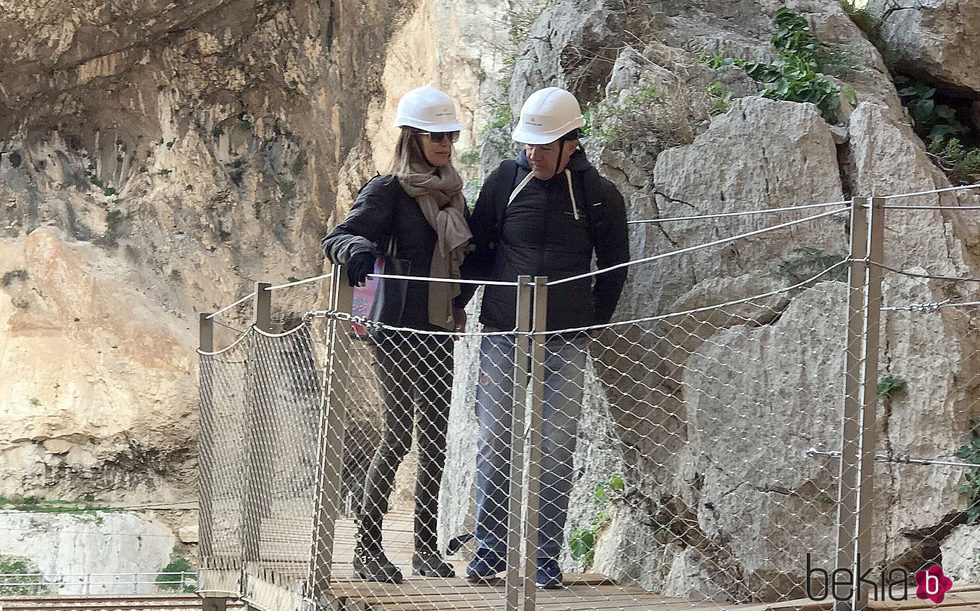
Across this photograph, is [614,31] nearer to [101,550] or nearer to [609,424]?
[609,424]

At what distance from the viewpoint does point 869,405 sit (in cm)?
315

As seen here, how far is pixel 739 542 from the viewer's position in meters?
4.49

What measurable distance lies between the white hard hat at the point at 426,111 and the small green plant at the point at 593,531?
230cm

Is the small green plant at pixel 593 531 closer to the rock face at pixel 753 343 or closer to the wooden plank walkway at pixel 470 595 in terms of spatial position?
the rock face at pixel 753 343

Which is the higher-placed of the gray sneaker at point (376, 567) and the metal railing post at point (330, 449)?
the metal railing post at point (330, 449)

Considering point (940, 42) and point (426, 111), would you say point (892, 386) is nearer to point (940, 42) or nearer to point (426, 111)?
point (426, 111)

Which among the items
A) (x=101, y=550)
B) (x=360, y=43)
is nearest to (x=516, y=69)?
(x=360, y=43)

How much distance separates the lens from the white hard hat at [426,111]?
4109 millimetres

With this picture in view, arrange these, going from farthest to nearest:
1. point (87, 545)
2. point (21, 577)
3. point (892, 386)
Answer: point (87, 545), point (21, 577), point (892, 386)

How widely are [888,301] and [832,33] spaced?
2.30 meters

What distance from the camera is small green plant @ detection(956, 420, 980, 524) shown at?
432 cm

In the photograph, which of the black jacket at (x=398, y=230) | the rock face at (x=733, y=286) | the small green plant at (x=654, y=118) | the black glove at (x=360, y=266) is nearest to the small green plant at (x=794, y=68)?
the rock face at (x=733, y=286)

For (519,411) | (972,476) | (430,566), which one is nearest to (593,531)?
(430,566)

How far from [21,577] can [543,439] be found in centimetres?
1087
